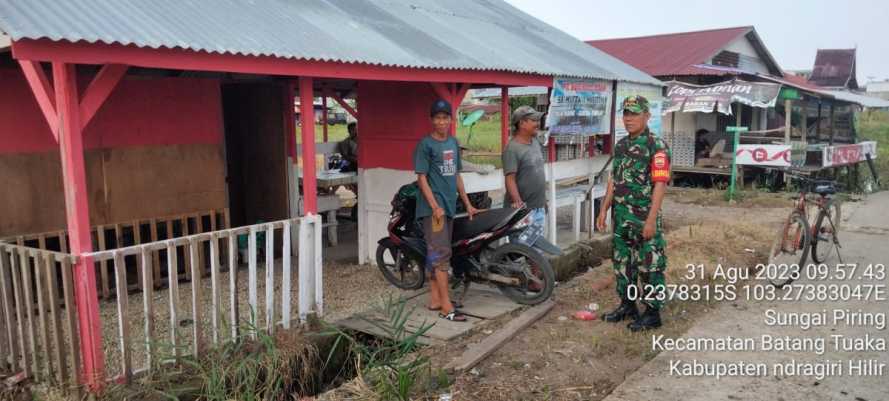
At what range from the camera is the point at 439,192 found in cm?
512

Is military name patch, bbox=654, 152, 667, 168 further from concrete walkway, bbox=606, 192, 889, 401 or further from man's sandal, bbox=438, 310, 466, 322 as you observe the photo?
man's sandal, bbox=438, 310, 466, 322

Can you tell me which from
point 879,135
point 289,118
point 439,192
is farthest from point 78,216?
point 879,135

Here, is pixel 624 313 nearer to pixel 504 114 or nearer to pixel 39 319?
pixel 504 114

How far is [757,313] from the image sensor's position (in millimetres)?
5434

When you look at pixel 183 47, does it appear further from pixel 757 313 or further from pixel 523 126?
pixel 757 313

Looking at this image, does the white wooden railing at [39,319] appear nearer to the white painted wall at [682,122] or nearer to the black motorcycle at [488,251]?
the black motorcycle at [488,251]

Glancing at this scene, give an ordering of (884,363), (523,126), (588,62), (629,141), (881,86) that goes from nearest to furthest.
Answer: (884,363) < (629,141) < (523,126) < (588,62) < (881,86)

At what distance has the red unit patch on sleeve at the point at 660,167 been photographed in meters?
4.60

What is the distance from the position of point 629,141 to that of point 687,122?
1281cm

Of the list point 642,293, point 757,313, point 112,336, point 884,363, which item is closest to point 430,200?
point 642,293

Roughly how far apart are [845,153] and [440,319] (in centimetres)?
1349

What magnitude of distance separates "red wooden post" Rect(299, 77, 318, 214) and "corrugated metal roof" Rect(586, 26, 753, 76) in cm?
1362

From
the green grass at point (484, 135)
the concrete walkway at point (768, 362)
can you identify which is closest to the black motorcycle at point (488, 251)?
the concrete walkway at point (768, 362)

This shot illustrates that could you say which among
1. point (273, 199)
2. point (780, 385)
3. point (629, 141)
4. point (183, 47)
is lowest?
point (780, 385)
